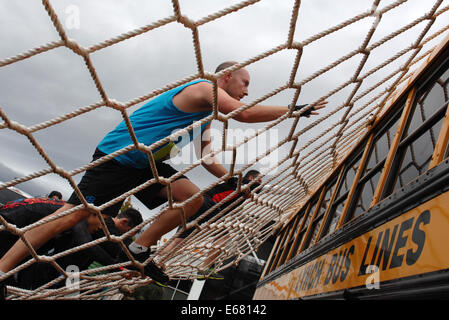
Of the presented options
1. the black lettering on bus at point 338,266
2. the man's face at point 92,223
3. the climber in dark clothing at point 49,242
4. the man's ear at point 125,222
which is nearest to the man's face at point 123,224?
the man's ear at point 125,222

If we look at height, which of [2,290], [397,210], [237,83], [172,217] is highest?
[237,83]

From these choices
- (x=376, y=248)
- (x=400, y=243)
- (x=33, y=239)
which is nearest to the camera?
(x=400, y=243)

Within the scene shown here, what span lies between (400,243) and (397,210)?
128 millimetres

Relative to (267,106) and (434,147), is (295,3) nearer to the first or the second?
(267,106)

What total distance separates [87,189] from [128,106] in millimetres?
573

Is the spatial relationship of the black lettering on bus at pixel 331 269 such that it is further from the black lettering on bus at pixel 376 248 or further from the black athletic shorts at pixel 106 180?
the black athletic shorts at pixel 106 180

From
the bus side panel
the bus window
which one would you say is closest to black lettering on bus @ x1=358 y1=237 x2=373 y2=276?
the bus side panel

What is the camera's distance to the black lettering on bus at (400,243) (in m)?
0.99

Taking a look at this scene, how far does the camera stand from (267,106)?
1.50m

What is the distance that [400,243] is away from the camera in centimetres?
101

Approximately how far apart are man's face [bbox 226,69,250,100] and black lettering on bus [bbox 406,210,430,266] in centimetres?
102

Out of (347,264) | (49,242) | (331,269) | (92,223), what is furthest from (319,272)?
(49,242)

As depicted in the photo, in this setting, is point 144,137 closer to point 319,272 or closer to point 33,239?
point 33,239

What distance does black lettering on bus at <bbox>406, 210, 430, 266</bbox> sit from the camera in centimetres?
91
